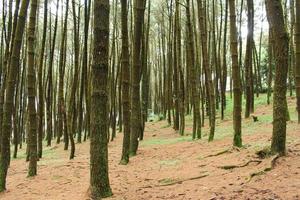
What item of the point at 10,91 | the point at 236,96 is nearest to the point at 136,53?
the point at 236,96

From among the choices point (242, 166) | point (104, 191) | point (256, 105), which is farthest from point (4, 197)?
point (256, 105)

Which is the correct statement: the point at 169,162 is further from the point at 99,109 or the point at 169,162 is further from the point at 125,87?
the point at 99,109

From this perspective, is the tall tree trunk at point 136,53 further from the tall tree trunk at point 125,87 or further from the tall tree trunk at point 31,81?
the tall tree trunk at point 31,81

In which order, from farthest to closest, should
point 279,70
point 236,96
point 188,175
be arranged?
point 236,96 < point 188,175 < point 279,70

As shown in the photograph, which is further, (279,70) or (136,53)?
(136,53)

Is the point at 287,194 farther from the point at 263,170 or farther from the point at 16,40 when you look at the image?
the point at 16,40

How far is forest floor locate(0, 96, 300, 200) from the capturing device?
16.1 feet

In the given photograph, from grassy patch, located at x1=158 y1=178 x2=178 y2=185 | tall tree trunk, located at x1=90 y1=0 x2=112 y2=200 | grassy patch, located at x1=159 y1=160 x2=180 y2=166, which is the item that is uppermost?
tall tree trunk, located at x1=90 y1=0 x2=112 y2=200

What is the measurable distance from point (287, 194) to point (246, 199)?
1.60ft

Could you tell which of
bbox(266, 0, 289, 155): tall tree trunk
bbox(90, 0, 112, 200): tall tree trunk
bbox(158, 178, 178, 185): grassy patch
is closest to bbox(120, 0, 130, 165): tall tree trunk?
bbox(158, 178, 178, 185): grassy patch

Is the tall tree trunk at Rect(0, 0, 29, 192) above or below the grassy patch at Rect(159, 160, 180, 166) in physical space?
above

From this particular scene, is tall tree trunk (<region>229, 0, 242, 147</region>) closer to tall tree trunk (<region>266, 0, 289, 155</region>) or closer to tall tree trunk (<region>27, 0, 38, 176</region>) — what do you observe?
tall tree trunk (<region>266, 0, 289, 155</region>)

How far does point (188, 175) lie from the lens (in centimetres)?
608

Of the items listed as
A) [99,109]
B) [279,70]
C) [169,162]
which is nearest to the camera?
[99,109]
